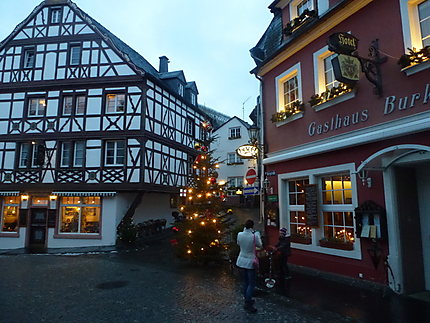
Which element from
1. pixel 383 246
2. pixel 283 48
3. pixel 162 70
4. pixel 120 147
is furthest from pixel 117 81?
pixel 383 246

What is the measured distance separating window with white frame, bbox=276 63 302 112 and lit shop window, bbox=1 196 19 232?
1589cm

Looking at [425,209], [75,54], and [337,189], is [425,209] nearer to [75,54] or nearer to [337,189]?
[337,189]

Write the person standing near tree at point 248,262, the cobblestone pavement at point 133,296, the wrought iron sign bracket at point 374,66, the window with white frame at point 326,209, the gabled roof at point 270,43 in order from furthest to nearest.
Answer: the gabled roof at point 270,43, the window with white frame at point 326,209, the wrought iron sign bracket at point 374,66, the person standing near tree at point 248,262, the cobblestone pavement at point 133,296

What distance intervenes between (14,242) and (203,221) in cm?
1301

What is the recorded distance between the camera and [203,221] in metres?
10.5

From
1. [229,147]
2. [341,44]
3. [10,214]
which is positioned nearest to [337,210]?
[341,44]

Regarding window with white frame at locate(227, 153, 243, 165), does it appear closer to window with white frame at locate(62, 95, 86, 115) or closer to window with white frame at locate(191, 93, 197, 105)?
window with white frame at locate(191, 93, 197, 105)

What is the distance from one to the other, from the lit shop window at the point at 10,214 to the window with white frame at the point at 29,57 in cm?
762

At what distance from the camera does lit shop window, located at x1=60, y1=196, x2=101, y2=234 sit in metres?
17.1

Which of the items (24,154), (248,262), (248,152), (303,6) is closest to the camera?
(248,262)

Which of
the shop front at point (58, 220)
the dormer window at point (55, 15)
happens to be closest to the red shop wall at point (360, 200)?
the shop front at point (58, 220)

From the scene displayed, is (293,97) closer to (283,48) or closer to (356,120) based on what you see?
(283,48)

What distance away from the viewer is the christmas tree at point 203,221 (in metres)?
10.4

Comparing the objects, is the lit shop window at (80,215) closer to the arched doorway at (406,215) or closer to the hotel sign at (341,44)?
the arched doorway at (406,215)
